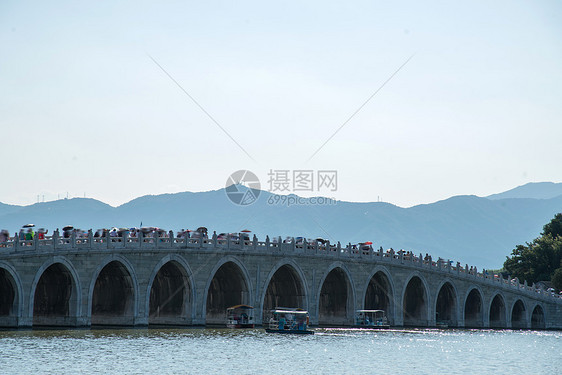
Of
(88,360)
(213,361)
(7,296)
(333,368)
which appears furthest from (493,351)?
(7,296)

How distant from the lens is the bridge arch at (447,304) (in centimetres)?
9612

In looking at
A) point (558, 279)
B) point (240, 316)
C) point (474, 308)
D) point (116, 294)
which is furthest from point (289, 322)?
point (558, 279)

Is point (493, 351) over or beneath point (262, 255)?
beneath

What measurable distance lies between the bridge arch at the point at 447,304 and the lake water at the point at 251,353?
23856 millimetres

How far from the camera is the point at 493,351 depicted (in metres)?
64.1

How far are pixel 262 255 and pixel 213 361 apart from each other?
1046 inches

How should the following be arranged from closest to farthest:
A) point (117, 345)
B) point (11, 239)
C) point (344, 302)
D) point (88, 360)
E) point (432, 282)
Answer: point (88, 360)
point (117, 345)
point (11, 239)
point (344, 302)
point (432, 282)

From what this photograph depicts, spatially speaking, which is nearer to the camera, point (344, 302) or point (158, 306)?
point (158, 306)

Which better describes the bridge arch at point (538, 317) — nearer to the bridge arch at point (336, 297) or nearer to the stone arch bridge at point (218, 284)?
the stone arch bridge at point (218, 284)

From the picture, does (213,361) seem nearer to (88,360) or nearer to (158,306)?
(88,360)

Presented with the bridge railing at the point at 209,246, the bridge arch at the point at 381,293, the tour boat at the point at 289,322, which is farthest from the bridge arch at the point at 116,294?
the bridge arch at the point at 381,293

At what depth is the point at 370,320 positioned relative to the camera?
82625 millimetres

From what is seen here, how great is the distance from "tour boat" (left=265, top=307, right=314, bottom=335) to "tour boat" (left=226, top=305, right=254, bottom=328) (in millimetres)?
2867

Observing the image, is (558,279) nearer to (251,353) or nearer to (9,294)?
(251,353)
